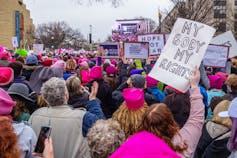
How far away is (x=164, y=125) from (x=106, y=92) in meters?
3.85

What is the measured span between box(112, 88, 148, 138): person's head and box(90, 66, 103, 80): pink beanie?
84.1 inches

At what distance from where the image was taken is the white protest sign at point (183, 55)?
4250 millimetres

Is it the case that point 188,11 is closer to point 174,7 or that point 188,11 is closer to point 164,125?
point 174,7

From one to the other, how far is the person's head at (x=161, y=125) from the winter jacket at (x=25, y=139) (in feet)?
2.70

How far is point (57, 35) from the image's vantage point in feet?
323

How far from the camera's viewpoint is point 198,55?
4379 millimetres

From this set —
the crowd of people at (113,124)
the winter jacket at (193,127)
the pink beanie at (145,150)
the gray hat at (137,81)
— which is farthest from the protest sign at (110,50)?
the pink beanie at (145,150)

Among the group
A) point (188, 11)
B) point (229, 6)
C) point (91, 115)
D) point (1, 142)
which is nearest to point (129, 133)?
point (91, 115)

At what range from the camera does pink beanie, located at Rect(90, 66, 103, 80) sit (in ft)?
22.0

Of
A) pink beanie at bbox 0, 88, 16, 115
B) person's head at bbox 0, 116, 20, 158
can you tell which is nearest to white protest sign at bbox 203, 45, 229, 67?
pink beanie at bbox 0, 88, 16, 115

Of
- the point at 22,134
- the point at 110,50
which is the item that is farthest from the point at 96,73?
the point at 110,50

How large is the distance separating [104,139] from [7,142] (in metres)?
0.66

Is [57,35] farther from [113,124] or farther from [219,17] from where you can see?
[113,124]

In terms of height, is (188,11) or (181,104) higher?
(188,11)
